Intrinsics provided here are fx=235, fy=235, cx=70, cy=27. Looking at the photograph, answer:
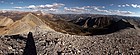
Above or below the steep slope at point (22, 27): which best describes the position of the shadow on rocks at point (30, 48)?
above

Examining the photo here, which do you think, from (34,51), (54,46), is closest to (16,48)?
(34,51)

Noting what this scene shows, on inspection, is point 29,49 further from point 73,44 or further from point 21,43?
point 73,44

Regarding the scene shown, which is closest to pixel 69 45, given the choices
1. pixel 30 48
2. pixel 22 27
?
pixel 30 48

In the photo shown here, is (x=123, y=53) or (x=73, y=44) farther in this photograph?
(x=73, y=44)

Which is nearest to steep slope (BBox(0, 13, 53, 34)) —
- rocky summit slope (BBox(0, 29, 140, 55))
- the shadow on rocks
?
the shadow on rocks

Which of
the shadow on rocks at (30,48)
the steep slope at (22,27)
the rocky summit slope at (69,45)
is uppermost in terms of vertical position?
the rocky summit slope at (69,45)

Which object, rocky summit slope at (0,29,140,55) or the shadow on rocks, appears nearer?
rocky summit slope at (0,29,140,55)

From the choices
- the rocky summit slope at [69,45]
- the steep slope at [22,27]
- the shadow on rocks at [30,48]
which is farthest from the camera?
the steep slope at [22,27]

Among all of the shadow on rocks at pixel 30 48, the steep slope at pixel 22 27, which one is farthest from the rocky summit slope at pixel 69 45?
the steep slope at pixel 22 27

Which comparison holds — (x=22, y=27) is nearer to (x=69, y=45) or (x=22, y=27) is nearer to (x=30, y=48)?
(x=30, y=48)

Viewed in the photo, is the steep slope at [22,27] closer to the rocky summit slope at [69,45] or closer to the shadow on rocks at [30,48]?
the shadow on rocks at [30,48]

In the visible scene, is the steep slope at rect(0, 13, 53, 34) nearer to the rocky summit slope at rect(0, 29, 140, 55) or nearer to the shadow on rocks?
the shadow on rocks
